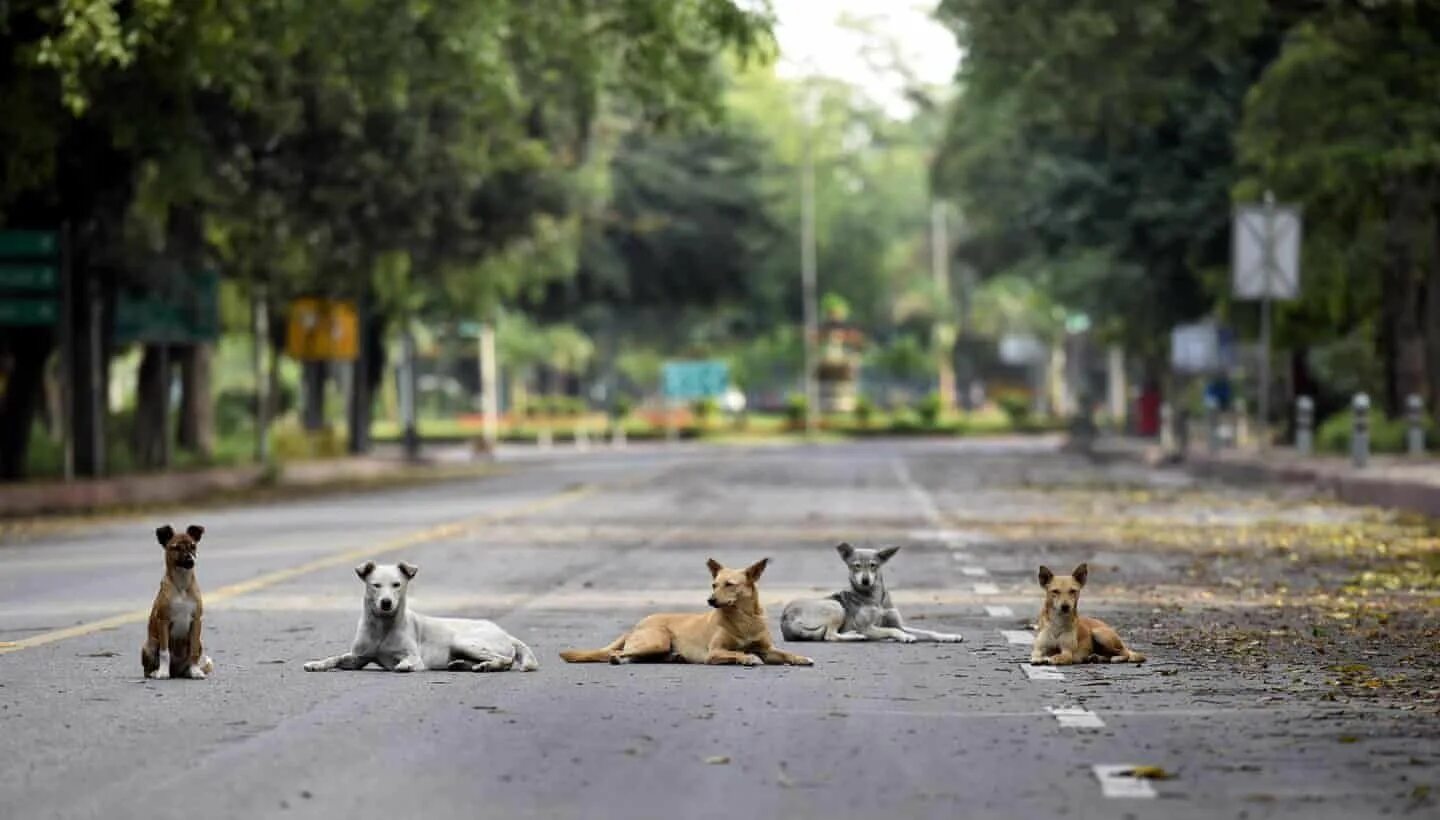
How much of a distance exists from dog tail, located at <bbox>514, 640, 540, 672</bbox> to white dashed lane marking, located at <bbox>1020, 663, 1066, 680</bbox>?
238cm

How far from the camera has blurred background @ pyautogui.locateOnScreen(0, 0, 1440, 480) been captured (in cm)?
3631

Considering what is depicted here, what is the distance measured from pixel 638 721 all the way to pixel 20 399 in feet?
108

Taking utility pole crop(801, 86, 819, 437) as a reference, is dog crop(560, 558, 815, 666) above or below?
below

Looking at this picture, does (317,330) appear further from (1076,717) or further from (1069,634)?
(1076,717)

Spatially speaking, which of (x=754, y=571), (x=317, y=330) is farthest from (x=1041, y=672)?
(x=317, y=330)

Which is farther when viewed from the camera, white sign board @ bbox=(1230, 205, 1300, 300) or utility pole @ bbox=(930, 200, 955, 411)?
utility pole @ bbox=(930, 200, 955, 411)

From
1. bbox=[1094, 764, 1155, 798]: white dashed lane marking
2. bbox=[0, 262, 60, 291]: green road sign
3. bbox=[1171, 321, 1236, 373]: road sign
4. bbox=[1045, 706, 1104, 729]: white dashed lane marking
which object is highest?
bbox=[0, 262, 60, 291]: green road sign

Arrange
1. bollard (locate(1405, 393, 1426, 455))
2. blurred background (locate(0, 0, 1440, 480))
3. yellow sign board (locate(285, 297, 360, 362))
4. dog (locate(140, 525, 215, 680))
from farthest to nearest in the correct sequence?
1. yellow sign board (locate(285, 297, 360, 362))
2. bollard (locate(1405, 393, 1426, 455))
3. blurred background (locate(0, 0, 1440, 480))
4. dog (locate(140, 525, 215, 680))

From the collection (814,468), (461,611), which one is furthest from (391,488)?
(461,611)

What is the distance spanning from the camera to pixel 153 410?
4894 cm

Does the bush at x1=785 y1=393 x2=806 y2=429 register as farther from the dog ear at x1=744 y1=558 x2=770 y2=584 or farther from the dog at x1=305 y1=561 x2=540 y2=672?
the dog ear at x1=744 y1=558 x2=770 y2=584

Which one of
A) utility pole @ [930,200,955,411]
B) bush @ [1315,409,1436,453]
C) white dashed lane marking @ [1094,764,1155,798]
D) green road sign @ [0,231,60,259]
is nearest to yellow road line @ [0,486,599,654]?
white dashed lane marking @ [1094,764,1155,798]

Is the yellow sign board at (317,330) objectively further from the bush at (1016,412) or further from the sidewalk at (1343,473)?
the bush at (1016,412)

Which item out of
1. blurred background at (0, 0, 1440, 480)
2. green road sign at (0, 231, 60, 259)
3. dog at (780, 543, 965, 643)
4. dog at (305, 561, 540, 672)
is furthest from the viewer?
green road sign at (0, 231, 60, 259)
